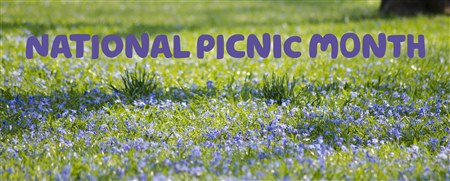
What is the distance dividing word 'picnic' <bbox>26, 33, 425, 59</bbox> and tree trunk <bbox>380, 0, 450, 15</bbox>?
130 inches

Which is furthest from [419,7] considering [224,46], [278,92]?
[278,92]

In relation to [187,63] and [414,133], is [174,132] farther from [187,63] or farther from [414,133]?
[187,63]

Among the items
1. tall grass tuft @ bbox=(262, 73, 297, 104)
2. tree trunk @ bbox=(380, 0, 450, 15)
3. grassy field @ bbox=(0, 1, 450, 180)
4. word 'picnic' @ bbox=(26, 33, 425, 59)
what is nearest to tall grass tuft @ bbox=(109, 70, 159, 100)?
grassy field @ bbox=(0, 1, 450, 180)

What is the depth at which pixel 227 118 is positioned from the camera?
18.6 feet

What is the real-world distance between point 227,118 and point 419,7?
979 cm

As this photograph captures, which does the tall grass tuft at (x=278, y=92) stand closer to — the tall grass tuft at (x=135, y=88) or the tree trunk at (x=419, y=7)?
the tall grass tuft at (x=135, y=88)

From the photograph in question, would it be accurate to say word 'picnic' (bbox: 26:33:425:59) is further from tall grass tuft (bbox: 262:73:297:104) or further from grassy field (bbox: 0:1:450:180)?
tall grass tuft (bbox: 262:73:297:104)

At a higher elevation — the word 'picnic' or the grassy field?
the word 'picnic'

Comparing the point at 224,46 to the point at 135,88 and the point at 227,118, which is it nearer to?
the point at 135,88

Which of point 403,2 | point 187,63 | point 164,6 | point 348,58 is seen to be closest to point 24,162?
point 187,63

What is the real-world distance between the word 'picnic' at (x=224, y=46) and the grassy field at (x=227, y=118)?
0.25m

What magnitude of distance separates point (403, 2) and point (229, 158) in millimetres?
10796

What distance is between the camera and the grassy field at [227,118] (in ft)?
14.1

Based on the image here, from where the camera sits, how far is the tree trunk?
552 inches
